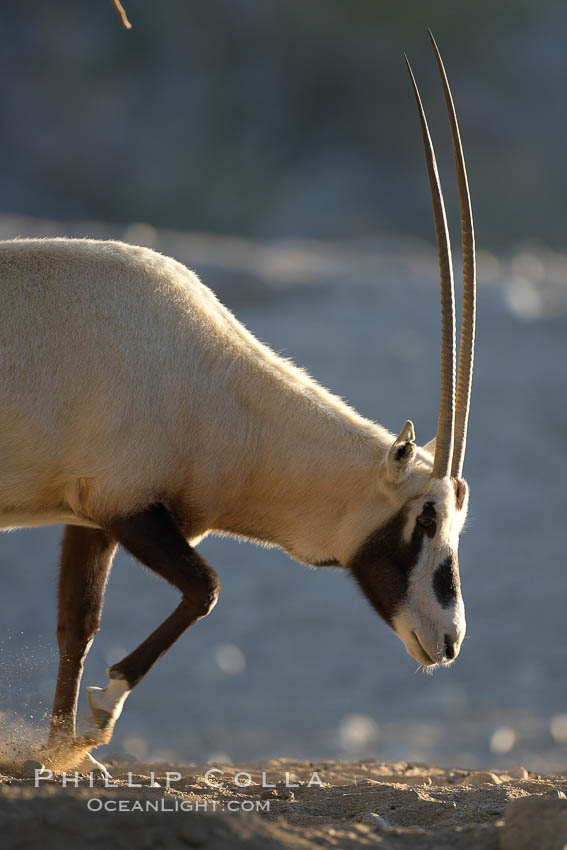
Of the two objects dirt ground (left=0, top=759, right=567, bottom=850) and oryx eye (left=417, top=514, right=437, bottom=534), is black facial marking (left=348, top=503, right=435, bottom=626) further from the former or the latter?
dirt ground (left=0, top=759, right=567, bottom=850)

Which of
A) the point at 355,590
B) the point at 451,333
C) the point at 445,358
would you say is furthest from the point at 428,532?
the point at 355,590

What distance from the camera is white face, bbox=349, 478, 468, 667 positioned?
20.9ft

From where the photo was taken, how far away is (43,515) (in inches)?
255

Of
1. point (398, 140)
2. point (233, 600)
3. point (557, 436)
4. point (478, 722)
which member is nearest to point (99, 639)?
Answer: point (233, 600)

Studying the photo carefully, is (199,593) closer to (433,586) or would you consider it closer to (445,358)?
(433,586)

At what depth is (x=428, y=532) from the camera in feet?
21.2

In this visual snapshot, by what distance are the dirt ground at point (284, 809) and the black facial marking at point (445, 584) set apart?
0.90 metres

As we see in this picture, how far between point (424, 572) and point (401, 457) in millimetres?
557

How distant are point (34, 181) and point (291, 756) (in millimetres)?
39190

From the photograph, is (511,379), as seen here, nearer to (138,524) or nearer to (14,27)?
(138,524)

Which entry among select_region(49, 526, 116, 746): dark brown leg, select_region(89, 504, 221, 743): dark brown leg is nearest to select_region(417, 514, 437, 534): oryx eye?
select_region(89, 504, 221, 743): dark brown leg

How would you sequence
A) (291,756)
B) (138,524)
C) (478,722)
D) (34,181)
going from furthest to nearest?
(34,181), (478,722), (291,756), (138,524)

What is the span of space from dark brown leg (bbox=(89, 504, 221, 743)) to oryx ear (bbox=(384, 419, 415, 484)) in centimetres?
98

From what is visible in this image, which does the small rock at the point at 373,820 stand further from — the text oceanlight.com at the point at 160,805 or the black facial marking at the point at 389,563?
the black facial marking at the point at 389,563
